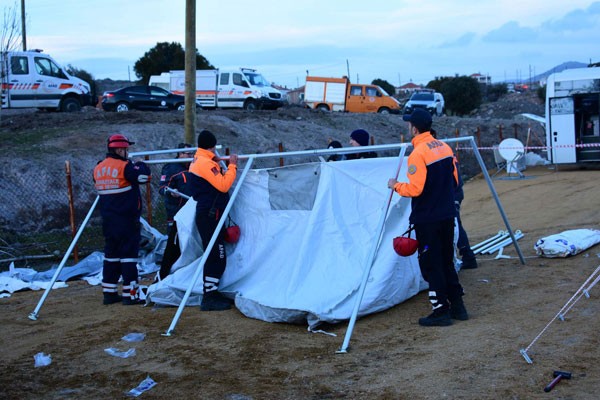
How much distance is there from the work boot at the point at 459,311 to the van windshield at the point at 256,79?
2778cm

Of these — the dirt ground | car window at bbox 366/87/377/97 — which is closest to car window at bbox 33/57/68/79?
car window at bbox 366/87/377/97

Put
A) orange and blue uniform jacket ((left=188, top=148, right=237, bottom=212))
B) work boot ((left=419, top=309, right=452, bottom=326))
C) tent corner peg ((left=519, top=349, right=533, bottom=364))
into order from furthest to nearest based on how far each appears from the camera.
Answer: orange and blue uniform jacket ((left=188, top=148, right=237, bottom=212)) < work boot ((left=419, top=309, right=452, bottom=326)) < tent corner peg ((left=519, top=349, right=533, bottom=364))

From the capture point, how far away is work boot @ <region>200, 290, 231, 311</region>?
786 cm

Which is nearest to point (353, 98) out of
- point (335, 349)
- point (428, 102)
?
point (428, 102)

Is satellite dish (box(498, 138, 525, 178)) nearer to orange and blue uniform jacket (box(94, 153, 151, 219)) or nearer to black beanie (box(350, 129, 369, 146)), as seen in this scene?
black beanie (box(350, 129, 369, 146))

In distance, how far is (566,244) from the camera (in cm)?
884

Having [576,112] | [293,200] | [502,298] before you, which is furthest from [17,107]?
[502,298]

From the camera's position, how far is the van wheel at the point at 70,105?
88.6 feet

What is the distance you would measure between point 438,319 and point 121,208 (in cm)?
395

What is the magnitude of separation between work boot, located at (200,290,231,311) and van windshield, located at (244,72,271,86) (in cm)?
2640

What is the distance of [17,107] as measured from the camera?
25.8 metres

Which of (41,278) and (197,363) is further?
(41,278)

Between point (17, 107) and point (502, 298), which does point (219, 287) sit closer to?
point (502, 298)

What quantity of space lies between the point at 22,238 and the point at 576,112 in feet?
48.7
